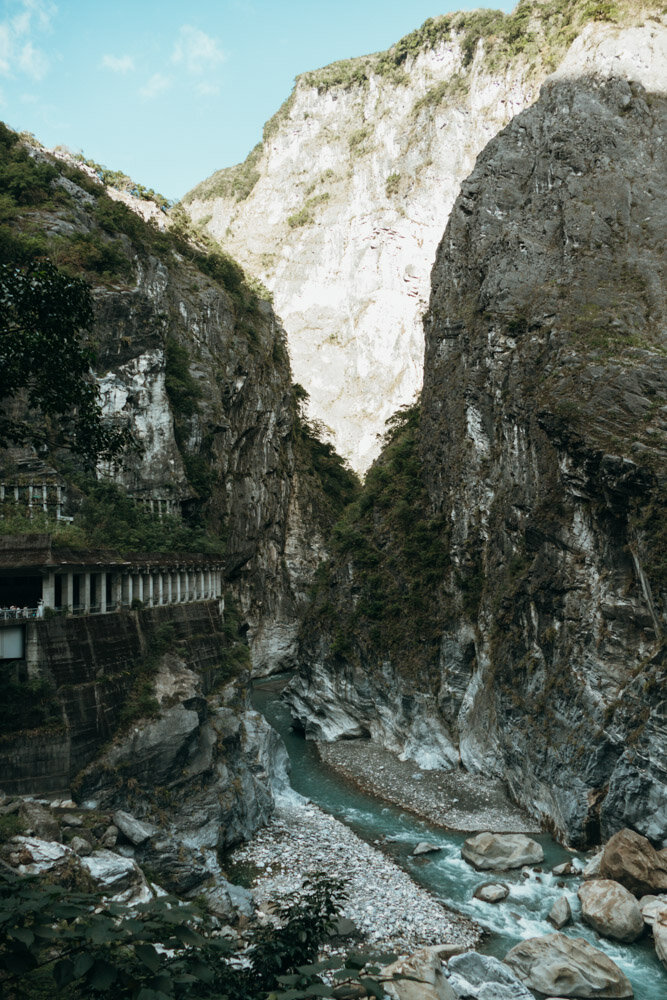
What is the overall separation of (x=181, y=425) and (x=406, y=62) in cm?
8357

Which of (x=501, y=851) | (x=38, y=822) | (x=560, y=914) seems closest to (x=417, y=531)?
(x=501, y=851)

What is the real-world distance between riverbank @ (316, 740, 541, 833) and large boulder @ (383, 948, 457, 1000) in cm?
998

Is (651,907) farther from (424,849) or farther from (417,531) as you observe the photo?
(417,531)

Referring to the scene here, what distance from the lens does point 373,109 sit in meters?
98.9

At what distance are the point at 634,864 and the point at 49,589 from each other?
21.0 m

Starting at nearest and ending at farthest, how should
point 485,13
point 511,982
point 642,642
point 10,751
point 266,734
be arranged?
point 511,982 < point 10,751 < point 642,642 < point 266,734 < point 485,13

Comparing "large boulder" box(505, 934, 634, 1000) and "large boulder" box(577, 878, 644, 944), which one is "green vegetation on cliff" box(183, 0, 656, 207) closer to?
"large boulder" box(577, 878, 644, 944)

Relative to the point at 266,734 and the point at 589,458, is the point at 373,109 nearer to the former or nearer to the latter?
the point at 589,458

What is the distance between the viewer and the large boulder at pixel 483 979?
15.4 meters

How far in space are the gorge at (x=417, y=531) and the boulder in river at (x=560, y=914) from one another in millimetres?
829

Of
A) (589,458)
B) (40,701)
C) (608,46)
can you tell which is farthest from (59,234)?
(608,46)

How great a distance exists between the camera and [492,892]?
67.8 feet

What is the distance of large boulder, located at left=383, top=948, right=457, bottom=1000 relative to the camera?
47.5ft

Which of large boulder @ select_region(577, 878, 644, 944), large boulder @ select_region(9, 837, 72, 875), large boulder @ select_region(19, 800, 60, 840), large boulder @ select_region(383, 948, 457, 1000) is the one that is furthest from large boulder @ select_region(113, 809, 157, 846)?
large boulder @ select_region(577, 878, 644, 944)
